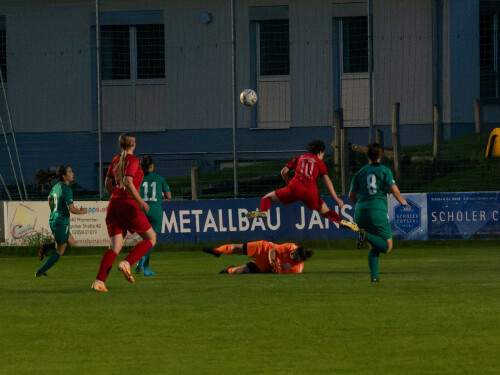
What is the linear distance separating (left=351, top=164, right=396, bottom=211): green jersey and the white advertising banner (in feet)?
28.4

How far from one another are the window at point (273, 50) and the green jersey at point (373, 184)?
1429 centimetres

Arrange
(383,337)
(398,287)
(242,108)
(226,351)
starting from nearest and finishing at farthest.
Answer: (226,351)
(383,337)
(398,287)
(242,108)

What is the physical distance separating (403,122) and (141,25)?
807 centimetres

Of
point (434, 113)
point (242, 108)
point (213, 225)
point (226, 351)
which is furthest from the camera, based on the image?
point (242, 108)

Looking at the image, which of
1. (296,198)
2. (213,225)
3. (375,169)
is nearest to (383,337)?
(375,169)

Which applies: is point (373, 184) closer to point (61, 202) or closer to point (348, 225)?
point (348, 225)

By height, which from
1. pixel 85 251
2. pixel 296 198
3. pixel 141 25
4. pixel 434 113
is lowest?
pixel 85 251

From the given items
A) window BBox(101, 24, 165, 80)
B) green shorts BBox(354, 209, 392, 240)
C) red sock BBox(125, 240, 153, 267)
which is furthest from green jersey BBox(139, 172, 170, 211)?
window BBox(101, 24, 165, 80)

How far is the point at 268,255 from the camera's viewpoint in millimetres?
13273

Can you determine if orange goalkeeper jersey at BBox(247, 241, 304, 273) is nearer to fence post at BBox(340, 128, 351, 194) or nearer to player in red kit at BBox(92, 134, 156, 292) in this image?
player in red kit at BBox(92, 134, 156, 292)

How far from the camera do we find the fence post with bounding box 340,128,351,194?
806 inches

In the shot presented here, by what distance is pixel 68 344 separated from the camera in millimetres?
7539

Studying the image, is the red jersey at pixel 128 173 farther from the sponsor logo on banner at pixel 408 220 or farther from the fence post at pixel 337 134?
the fence post at pixel 337 134

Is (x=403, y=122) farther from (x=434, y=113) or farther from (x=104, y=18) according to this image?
(x=104, y=18)
